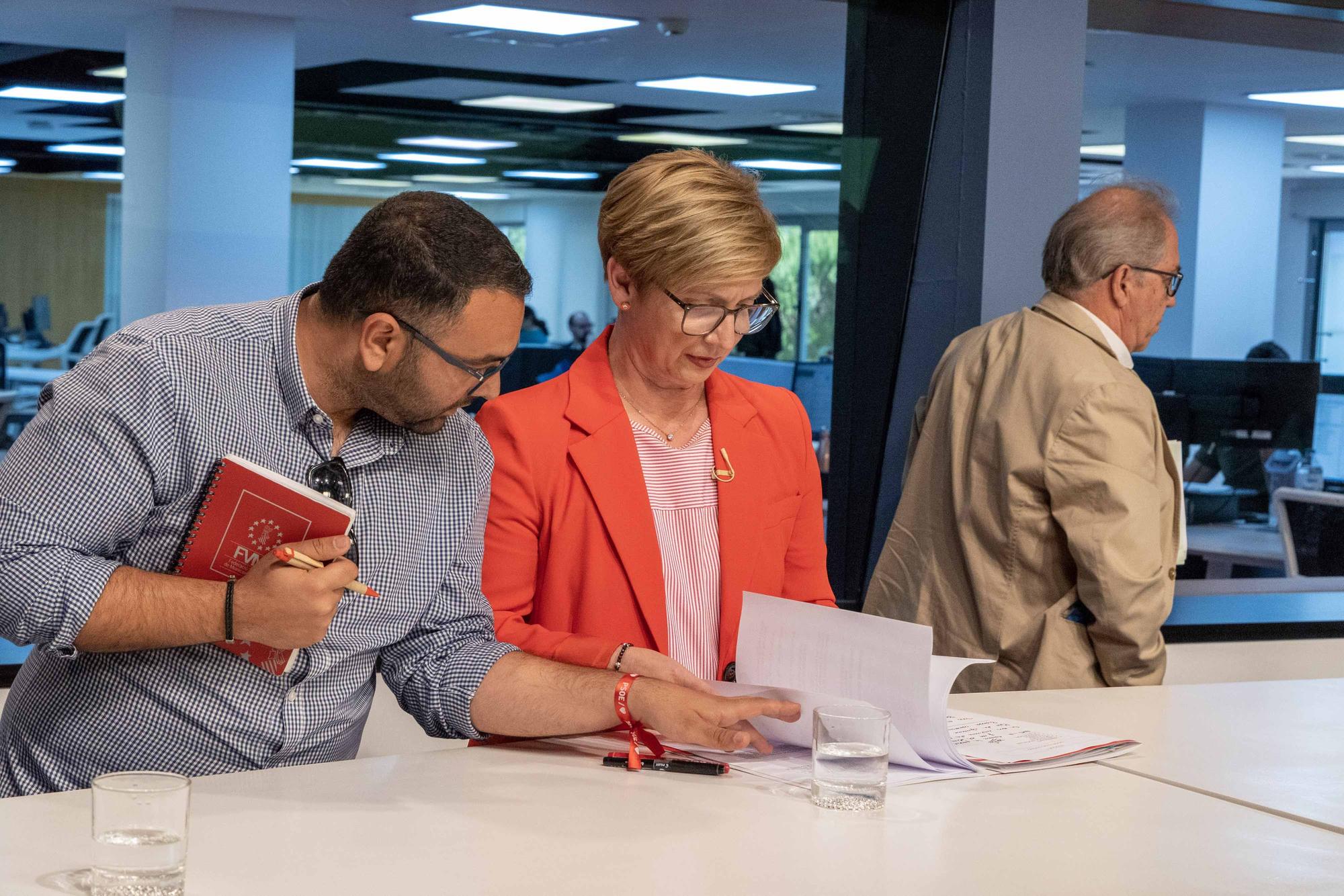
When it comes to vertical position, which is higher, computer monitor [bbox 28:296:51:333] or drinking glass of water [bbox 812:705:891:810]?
computer monitor [bbox 28:296:51:333]

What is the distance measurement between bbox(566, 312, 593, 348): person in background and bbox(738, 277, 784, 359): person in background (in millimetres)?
520

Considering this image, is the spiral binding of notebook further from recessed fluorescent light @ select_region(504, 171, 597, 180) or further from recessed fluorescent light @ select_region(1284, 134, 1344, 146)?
recessed fluorescent light @ select_region(1284, 134, 1344, 146)

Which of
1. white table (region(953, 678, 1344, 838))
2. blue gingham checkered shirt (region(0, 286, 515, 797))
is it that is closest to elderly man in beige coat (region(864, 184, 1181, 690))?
white table (region(953, 678, 1344, 838))

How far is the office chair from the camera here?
188 inches

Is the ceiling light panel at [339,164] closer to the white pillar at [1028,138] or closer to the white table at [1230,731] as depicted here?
the white pillar at [1028,138]

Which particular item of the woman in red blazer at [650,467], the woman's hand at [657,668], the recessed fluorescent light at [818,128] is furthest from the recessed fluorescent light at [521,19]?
the woman's hand at [657,668]

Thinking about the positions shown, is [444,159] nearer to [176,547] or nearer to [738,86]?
[738,86]

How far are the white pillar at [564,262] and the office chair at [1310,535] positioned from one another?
2506mm

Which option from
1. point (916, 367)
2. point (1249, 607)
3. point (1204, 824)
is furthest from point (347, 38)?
point (1249, 607)

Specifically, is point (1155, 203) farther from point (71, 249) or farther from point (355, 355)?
point (71, 249)

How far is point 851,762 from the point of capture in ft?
5.38

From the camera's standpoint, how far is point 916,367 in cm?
405

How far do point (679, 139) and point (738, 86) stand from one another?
0.79ft

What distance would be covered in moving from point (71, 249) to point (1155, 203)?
2.53 meters
